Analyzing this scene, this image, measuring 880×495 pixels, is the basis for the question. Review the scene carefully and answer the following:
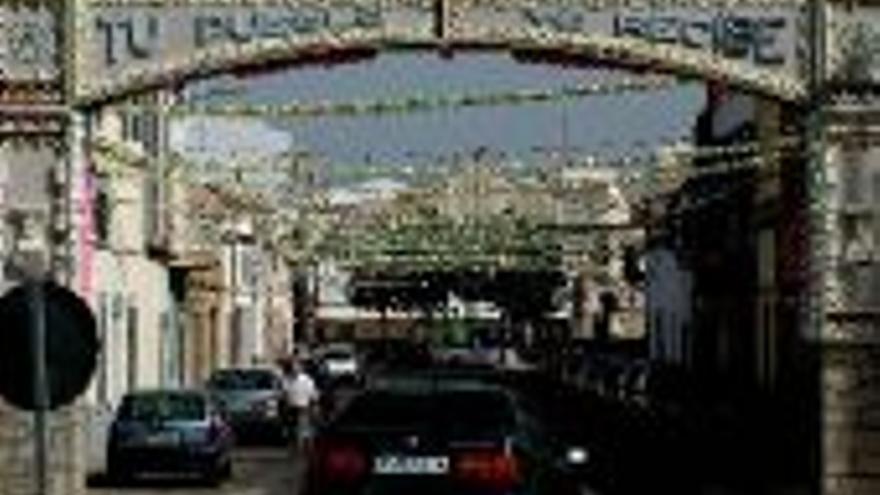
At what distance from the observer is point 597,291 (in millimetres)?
136000

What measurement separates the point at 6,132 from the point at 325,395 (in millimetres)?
28703

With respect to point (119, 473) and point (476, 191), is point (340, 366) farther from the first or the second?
point (119, 473)

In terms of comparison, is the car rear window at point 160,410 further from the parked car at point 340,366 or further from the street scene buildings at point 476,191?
the parked car at point 340,366

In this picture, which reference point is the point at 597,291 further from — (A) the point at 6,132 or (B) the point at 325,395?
(A) the point at 6,132

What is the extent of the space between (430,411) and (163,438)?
60.5 ft

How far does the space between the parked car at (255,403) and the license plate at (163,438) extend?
12.6 m

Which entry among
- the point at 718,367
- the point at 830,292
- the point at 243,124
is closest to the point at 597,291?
the point at 243,124

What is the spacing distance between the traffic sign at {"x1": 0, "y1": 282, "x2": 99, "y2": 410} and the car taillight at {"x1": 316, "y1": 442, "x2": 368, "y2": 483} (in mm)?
6876

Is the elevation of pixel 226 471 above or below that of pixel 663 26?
below

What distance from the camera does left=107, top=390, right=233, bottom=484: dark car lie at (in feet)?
135

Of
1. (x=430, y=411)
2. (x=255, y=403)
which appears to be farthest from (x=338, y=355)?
(x=430, y=411)

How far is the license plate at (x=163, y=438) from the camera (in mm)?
41219

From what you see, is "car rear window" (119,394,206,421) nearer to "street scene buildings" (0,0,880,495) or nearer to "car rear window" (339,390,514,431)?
"street scene buildings" (0,0,880,495)

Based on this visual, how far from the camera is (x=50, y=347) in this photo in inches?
627
